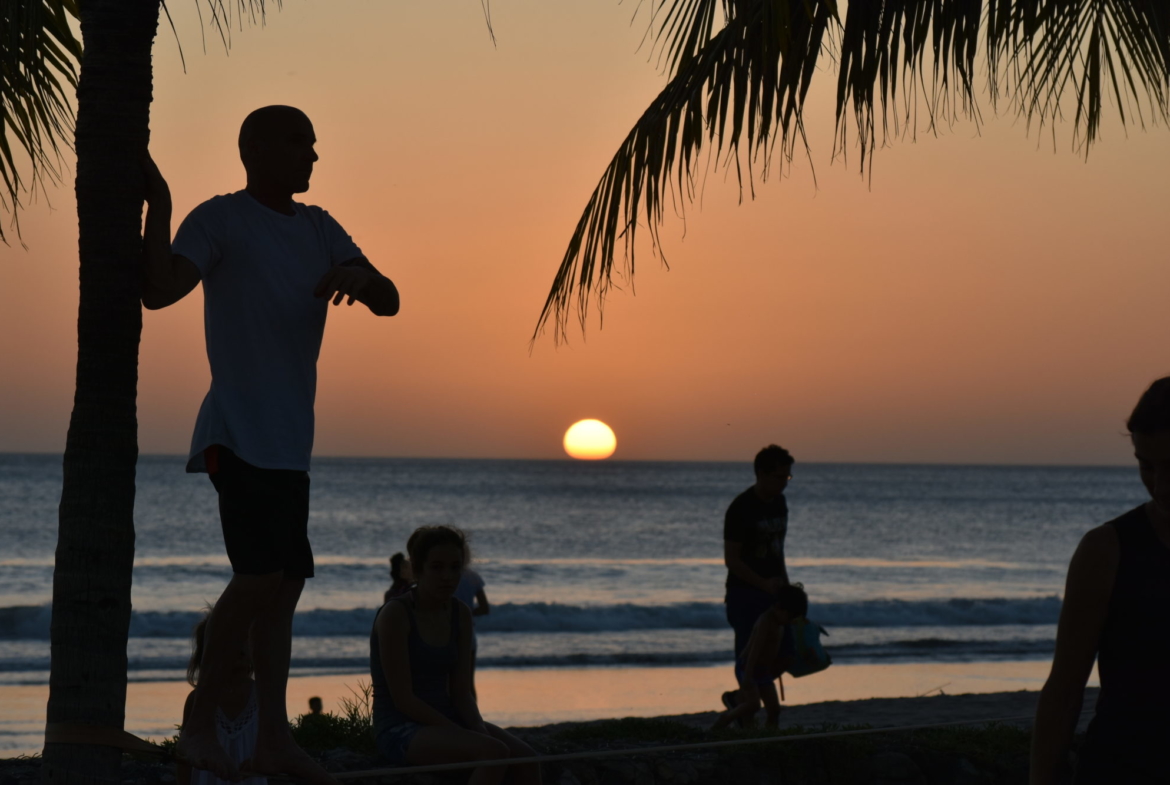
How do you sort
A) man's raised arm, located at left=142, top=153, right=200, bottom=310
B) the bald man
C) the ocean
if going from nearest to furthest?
man's raised arm, located at left=142, top=153, right=200, bottom=310
the bald man
the ocean

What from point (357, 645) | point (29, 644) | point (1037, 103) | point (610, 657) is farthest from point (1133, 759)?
point (29, 644)

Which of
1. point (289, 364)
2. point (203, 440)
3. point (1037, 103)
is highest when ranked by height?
point (1037, 103)

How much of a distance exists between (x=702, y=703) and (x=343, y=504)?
47137 millimetres

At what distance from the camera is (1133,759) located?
2.36m

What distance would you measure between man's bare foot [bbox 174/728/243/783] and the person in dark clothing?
2037mm

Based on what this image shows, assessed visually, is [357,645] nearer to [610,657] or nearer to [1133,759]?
[610,657]

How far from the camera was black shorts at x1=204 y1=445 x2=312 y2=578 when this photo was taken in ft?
10.1

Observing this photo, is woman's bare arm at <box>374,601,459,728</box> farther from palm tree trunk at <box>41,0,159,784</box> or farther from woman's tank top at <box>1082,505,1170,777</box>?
woman's tank top at <box>1082,505,1170,777</box>

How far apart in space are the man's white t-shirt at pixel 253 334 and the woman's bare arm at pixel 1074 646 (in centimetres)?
189

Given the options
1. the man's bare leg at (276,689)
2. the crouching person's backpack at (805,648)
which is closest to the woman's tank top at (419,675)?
the man's bare leg at (276,689)

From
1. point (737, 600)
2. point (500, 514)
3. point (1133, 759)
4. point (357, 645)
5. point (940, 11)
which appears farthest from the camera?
point (500, 514)

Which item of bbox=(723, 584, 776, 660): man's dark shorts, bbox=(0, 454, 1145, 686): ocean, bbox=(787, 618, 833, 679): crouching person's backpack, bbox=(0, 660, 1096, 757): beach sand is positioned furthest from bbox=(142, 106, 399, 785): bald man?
bbox=(0, 454, 1145, 686): ocean

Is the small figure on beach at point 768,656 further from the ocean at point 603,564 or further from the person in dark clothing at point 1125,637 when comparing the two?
the ocean at point 603,564

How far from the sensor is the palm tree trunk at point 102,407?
281 centimetres
